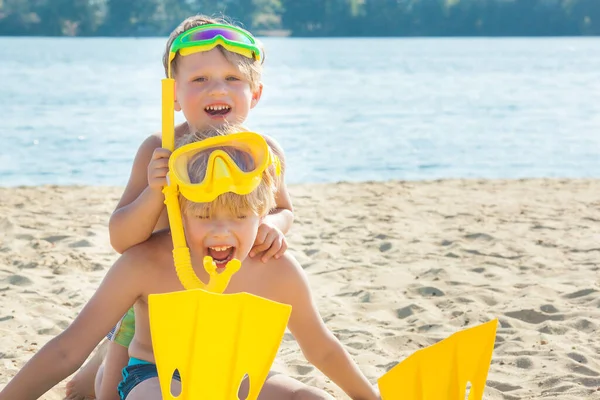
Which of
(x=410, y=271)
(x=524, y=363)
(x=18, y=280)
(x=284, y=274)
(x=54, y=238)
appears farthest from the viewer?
(x=54, y=238)

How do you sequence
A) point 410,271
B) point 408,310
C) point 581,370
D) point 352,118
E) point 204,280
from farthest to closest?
point 352,118, point 410,271, point 408,310, point 581,370, point 204,280

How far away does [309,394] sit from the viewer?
2.45m

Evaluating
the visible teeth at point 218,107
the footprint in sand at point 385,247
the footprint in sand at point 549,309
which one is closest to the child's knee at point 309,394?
the visible teeth at point 218,107

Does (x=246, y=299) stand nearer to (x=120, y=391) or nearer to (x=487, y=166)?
(x=120, y=391)

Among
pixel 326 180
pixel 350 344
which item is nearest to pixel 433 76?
pixel 326 180

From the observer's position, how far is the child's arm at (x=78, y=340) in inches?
94.6

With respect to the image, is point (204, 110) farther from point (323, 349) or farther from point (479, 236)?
point (479, 236)

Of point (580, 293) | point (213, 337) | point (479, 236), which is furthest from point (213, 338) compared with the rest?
point (479, 236)

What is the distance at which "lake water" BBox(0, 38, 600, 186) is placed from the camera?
10.6m

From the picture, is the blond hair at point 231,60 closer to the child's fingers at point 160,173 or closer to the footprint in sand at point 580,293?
the child's fingers at point 160,173

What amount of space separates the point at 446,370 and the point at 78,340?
996mm

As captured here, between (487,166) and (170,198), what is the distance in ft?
29.4

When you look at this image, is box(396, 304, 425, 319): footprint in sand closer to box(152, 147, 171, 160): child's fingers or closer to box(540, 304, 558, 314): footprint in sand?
box(540, 304, 558, 314): footprint in sand

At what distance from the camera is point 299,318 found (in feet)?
8.52
